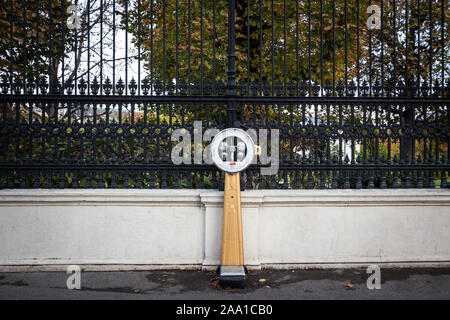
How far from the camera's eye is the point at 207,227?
438cm

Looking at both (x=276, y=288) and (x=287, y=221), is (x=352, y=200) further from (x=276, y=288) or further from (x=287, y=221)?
(x=276, y=288)

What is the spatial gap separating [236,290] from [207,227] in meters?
0.86

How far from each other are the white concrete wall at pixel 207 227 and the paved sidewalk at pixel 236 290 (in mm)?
177

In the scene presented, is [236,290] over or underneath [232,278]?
underneath

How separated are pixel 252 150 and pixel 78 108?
230cm

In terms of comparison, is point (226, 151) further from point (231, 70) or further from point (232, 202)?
point (231, 70)

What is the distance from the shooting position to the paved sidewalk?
146 inches

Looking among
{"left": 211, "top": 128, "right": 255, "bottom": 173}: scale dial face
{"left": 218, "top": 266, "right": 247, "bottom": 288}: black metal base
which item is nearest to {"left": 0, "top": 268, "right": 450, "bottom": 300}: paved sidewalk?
{"left": 218, "top": 266, "right": 247, "bottom": 288}: black metal base

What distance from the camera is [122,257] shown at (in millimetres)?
4391

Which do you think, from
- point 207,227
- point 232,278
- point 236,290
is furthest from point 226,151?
point 236,290

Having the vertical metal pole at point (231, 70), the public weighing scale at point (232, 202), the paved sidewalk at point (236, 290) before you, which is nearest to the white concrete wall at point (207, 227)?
the paved sidewalk at point (236, 290)

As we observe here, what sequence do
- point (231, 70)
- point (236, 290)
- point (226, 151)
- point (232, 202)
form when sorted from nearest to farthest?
1. point (236, 290)
2. point (232, 202)
3. point (226, 151)
4. point (231, 70)

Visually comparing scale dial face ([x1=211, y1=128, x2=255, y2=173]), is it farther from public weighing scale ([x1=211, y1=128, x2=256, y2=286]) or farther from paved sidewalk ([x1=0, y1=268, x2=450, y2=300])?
paved sidewalk ([x1=0, y1=268, x2=450, y2=300])
